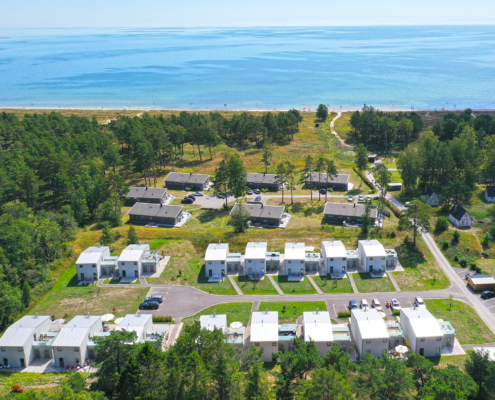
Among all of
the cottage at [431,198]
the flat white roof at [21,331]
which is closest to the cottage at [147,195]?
the flat white roof at [21,331]

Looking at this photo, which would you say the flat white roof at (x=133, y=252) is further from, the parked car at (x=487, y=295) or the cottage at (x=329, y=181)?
the parked car at (x=487, y=295)

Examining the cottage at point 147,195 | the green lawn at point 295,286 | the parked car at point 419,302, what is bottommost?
the green lawn at point 295,286

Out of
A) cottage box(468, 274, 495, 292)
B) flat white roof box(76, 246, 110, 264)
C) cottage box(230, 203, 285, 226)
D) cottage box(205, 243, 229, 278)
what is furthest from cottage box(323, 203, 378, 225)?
flat white roof box(76, 246, 110, 264)

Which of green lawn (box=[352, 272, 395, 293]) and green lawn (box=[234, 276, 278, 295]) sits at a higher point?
green lawn (box=[352, 272, 395, 293])

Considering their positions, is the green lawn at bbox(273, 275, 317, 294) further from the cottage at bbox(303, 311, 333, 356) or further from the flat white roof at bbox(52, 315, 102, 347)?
the flat white roof at bbox(52, 315, 102, 347)

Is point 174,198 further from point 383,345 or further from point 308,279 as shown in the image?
point 383,345
